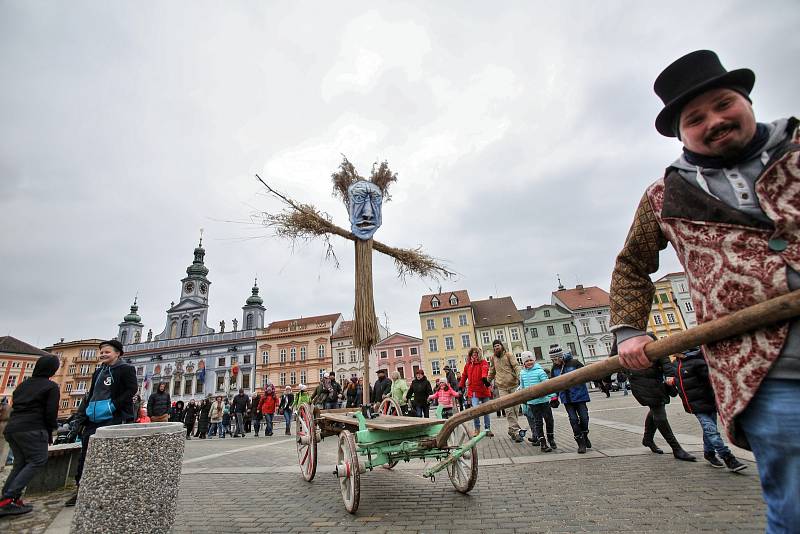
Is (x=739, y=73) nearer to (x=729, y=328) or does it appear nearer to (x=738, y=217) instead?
(x=738, y=217)

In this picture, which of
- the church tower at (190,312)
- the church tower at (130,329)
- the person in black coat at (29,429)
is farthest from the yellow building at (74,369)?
the person in black coat at (29,429)

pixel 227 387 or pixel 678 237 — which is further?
pixel 227 387

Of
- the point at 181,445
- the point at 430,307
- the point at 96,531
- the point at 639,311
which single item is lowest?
the point at 96,531

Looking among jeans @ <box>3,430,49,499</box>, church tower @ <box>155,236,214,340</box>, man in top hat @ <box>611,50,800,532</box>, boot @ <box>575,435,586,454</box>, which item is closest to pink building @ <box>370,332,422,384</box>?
church tower @ <box>155,236,214,340</box>

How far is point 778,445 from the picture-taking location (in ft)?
3.70

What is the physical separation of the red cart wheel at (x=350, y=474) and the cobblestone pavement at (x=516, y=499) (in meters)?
0.13

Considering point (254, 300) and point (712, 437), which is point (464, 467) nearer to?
point (712, 437)

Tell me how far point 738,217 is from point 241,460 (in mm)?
8786

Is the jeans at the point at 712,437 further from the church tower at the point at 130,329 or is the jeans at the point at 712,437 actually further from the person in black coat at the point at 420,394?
the church tower at the point at 130,329

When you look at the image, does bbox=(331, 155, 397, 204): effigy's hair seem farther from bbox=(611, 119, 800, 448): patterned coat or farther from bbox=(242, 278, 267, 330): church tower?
bbox=(242, 278, 267, 330): church tower

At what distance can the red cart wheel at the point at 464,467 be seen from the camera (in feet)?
12.3

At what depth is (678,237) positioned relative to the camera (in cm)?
147

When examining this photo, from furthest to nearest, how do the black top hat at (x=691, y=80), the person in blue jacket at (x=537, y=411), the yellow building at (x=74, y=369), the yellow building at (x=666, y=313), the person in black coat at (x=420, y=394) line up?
the yellow building at (x=74, y=369) → the yellow building at (x=666, y=313) → the person in black coat at (x=420, y=394) → the person in blue jacket at (x=537, y=411) → the black top hat at (x=691, y=80)

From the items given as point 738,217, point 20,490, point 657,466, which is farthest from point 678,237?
point 20,490
